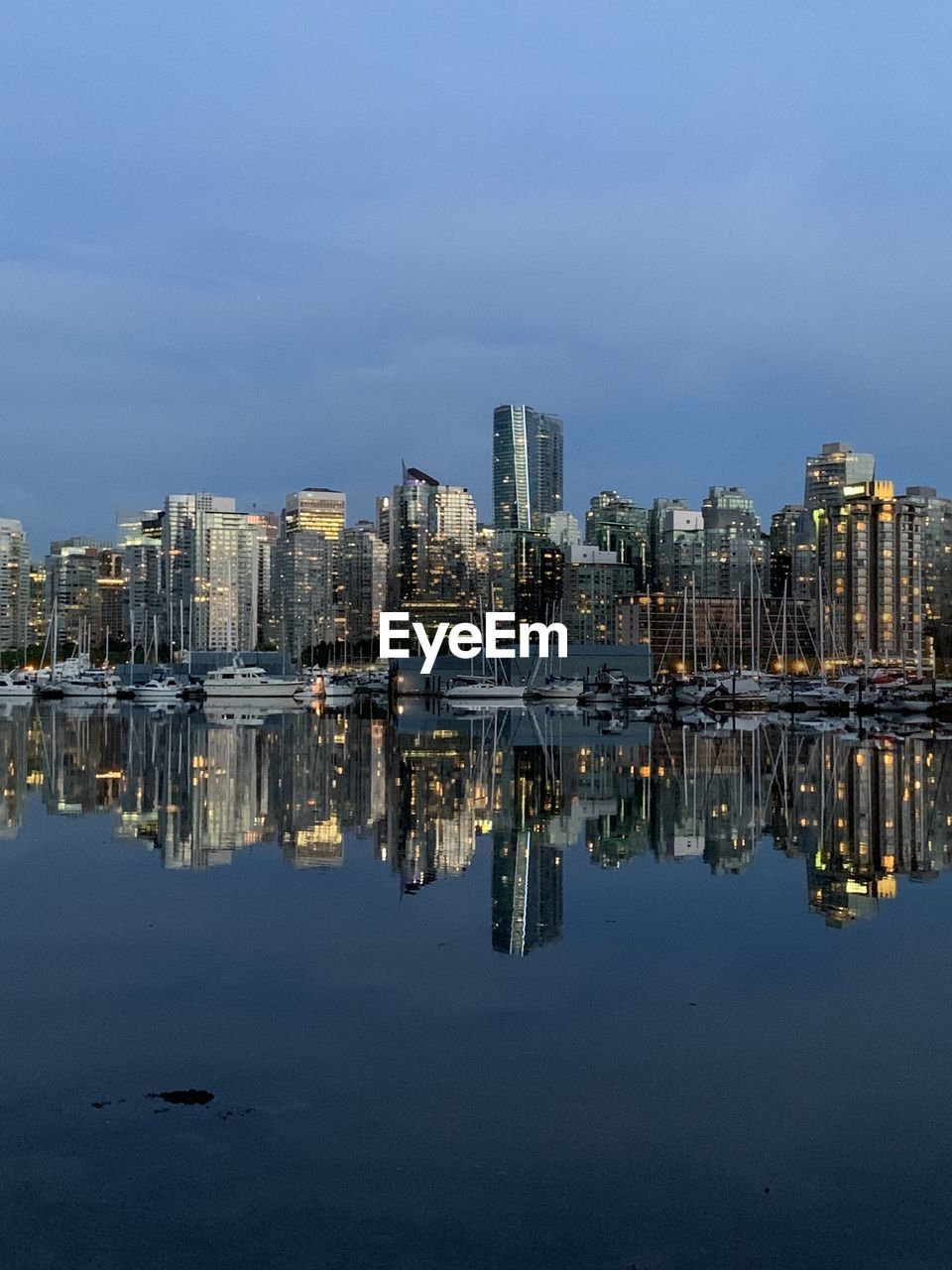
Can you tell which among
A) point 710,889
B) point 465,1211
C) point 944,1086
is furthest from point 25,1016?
point 710,889

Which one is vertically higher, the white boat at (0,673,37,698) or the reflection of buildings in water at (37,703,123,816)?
the white boat at (0,673,37,698)

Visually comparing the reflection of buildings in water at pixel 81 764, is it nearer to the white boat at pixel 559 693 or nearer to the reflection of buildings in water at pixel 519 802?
the reflection of buildings in water at pixel 519 802

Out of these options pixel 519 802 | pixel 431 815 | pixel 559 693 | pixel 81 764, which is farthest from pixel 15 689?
pixel 431 815

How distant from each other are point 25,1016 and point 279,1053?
9.83 ft

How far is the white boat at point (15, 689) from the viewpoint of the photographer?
128 m

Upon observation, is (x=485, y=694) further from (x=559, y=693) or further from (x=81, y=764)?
(x=81, y=764)

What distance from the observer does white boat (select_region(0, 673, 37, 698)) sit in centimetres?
12800

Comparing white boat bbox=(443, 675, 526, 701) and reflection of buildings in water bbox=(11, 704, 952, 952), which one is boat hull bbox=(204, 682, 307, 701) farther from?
reflection of buildings in water bbox=(11, 704, 952, 952)

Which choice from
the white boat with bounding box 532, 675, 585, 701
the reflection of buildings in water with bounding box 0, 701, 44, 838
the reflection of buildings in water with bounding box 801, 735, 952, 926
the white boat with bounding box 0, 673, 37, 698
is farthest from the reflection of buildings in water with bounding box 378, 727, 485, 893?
the white boat with bounding box 0, 673, 37, 698

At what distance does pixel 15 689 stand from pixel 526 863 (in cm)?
11475

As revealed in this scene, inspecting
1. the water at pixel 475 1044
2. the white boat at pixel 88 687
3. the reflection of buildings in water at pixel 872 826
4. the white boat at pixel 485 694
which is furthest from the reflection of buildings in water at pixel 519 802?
the white boat at pixel 88 687

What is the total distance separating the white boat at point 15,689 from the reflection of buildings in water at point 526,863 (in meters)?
95.9

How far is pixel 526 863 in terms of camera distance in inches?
940

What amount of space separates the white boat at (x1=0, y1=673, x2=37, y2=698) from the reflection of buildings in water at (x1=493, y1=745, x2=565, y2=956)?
9591 cm
